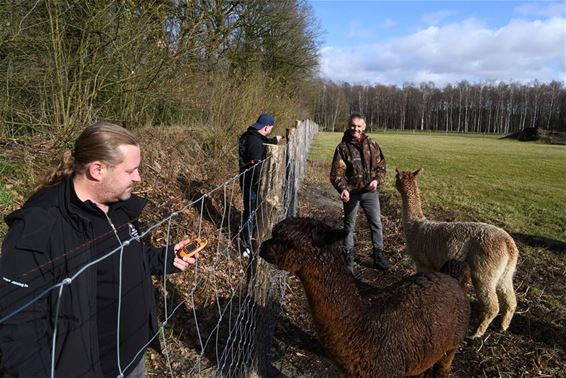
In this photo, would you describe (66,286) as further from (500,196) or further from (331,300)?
(500,196)

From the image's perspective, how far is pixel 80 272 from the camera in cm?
129

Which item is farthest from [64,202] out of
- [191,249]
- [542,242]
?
[542,242]

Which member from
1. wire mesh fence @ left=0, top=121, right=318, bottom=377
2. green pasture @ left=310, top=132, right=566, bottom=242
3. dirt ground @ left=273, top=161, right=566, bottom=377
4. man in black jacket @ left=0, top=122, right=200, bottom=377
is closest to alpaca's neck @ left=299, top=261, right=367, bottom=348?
dirt ground @ left=273, top=161, right=566, bottom=377

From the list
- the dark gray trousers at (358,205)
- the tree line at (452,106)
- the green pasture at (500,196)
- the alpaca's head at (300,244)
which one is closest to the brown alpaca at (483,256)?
the dark gray trousers at (358,205)

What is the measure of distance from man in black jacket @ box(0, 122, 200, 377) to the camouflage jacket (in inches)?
141

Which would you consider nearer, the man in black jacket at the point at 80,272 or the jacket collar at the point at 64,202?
the man in black jacket at the point at 80,272

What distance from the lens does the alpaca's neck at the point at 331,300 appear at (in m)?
2.55

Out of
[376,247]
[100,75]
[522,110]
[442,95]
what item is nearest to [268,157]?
[376,247]

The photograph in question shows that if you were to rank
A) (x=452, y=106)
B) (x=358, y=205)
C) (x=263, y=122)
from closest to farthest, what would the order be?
(x=358, y=205) < (x=263, y=122) < (x=452, y=106)

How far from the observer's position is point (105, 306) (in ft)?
5.98

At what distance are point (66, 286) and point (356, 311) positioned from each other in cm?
175

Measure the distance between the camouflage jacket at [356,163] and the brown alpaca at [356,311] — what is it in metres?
2.50

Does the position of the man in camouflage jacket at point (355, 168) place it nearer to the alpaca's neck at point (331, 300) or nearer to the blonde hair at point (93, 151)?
the alpaca's neck at point (331, 300)

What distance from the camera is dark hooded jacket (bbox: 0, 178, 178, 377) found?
1397 millimetres
